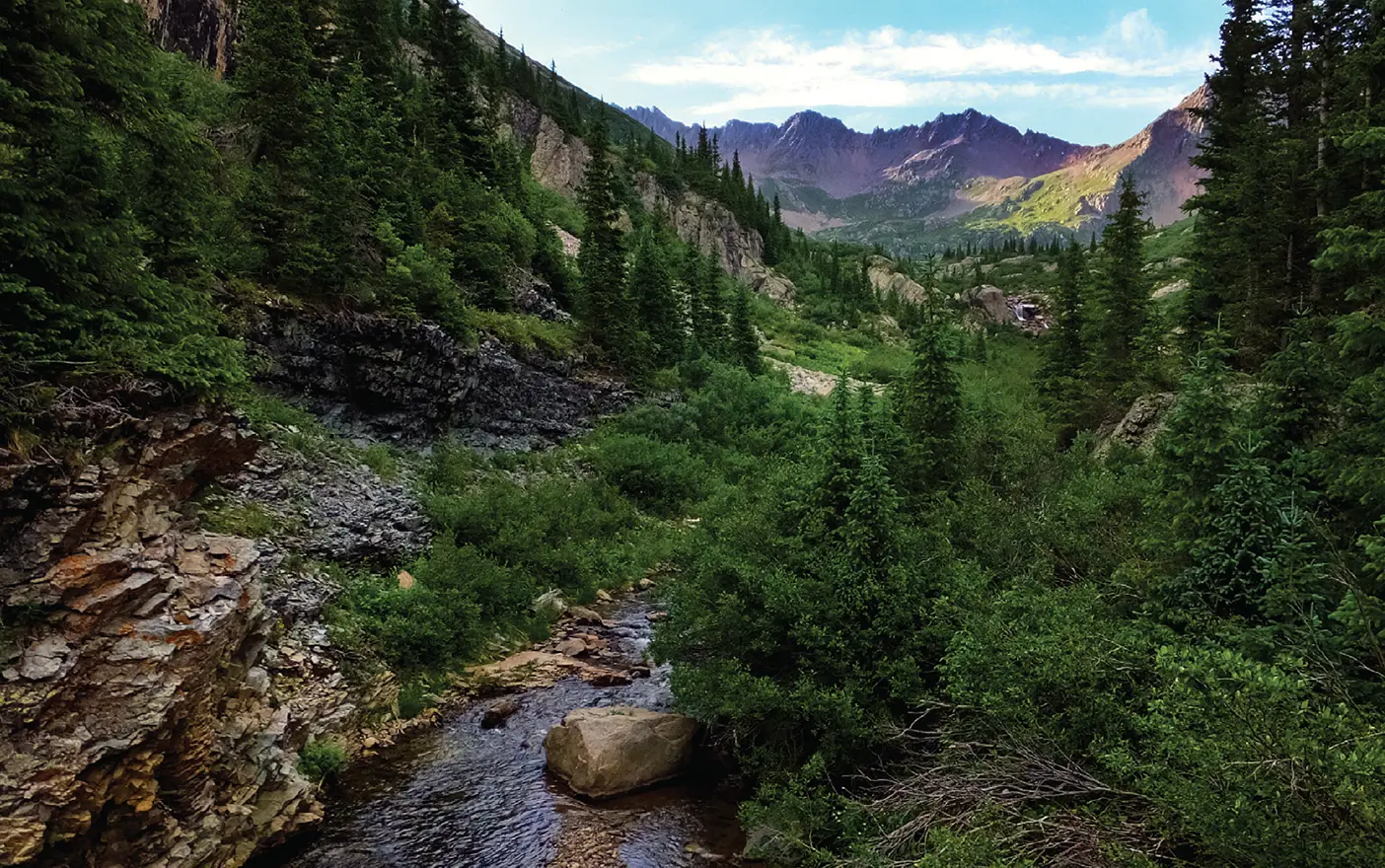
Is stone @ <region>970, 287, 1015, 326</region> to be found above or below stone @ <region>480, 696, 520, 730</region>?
above

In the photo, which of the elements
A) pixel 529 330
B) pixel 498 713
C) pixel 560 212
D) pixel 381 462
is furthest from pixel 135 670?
pixel 560 212

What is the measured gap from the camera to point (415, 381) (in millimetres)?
27016

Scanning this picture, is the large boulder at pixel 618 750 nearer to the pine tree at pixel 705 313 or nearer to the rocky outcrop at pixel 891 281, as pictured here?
the pine tree at pixel 705 313

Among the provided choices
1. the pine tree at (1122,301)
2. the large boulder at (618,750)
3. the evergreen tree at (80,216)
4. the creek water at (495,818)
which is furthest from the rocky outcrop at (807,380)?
the evergreen tree at (80,216)

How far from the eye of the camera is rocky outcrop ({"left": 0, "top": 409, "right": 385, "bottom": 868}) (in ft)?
27.3

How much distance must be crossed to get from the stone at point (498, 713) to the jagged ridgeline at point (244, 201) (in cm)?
934

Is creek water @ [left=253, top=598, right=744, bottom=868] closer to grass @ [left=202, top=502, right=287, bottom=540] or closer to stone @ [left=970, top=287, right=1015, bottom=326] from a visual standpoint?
grass @ [left=202, top=502, right=287, bottom=540]

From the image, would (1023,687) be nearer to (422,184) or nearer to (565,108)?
(422,184)

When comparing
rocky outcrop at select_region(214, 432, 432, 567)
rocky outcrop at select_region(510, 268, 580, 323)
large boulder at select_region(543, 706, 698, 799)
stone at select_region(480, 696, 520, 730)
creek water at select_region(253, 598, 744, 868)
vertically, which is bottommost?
stone at select_region(480, 696, 520, 730)

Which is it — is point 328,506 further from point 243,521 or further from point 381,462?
point 381,462

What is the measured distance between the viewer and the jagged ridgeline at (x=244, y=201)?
30.0 feet

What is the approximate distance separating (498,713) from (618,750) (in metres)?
4.11

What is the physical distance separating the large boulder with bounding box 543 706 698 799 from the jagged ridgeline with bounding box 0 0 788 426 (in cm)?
922

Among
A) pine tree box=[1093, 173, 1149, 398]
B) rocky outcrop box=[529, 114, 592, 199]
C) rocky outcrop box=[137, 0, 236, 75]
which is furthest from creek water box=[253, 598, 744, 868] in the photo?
rocky outcrop box=[529, 114, 592, 199]
